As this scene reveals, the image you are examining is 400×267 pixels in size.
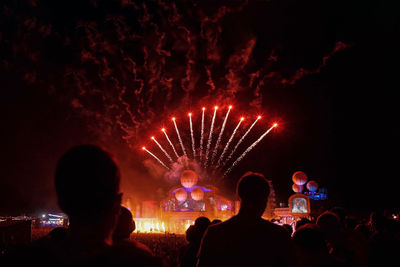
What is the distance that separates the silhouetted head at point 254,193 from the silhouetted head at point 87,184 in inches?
52.5

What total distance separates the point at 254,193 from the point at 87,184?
1.50 m

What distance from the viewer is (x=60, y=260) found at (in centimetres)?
130

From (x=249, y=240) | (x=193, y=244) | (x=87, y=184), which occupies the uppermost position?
(x=87, y=184)

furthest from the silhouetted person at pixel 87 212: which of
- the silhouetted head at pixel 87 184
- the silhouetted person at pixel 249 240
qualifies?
the silhouetted person at pixel 249 240

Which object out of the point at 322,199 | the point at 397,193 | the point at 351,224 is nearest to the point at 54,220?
the point at 322,199

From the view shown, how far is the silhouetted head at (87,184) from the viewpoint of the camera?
1.40 m

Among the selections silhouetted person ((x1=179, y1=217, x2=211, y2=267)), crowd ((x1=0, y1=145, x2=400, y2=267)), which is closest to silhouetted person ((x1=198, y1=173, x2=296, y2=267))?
crowd ((x1=0, y1=145, x2=400, y2=267))

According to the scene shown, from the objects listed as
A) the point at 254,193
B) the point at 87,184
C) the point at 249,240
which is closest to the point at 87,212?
the point at 87,184

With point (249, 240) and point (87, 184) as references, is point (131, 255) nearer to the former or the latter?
point (87, 184)

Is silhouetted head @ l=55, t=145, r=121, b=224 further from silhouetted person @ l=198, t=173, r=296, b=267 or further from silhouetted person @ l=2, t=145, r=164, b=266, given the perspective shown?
silhouetted person @ l=198, t=173, r=296, b=267

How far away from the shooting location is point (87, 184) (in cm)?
139

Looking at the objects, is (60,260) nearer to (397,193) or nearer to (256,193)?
(256,193)

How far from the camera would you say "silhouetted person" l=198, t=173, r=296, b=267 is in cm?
230

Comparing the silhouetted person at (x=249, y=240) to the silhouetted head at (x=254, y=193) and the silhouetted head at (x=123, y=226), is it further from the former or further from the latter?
the silhouetted head at (x=123, y=226)
